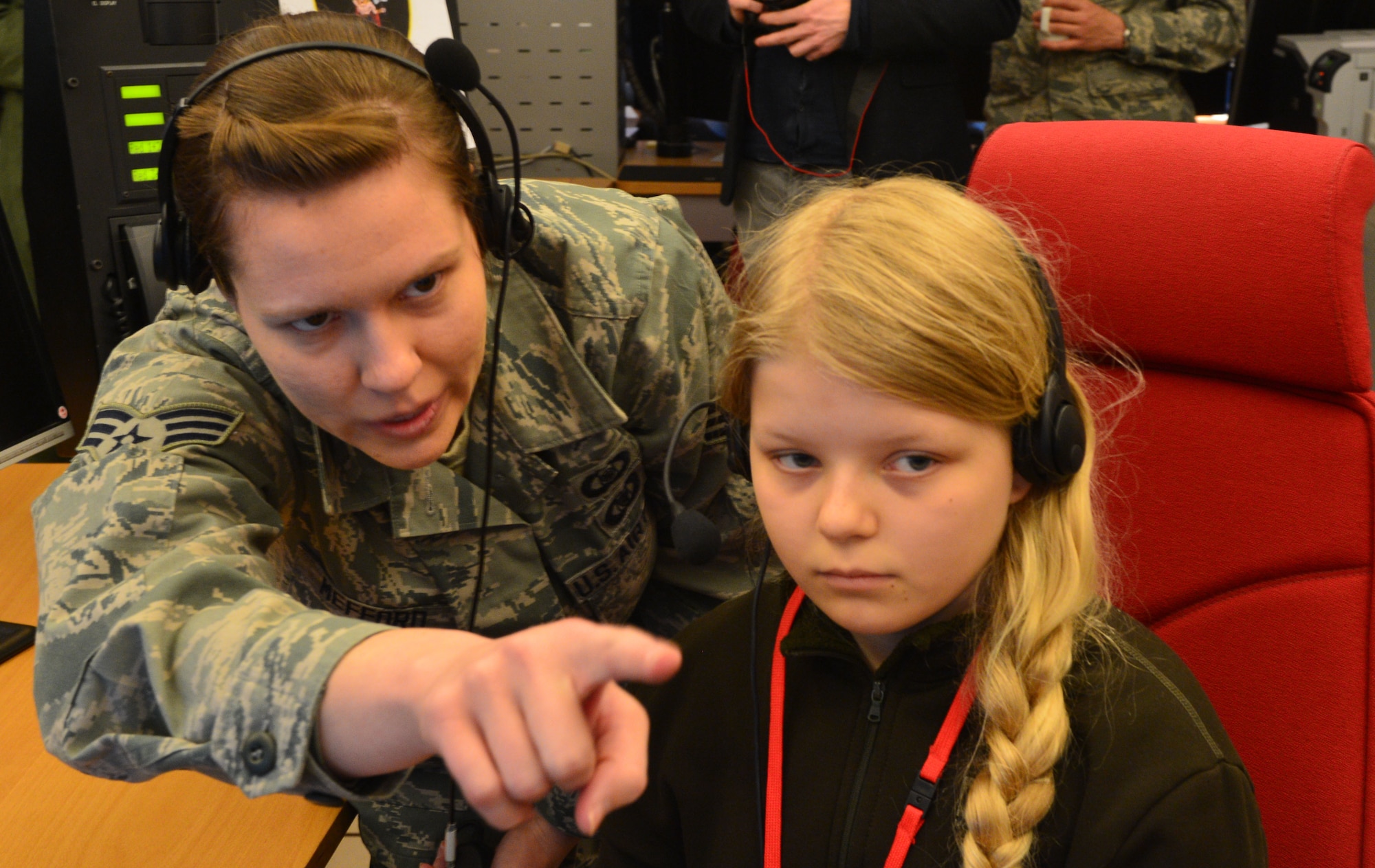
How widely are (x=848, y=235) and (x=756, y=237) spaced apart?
0.40 feet

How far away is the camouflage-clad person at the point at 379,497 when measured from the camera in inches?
21.8

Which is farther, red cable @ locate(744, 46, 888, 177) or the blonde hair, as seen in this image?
red cable @ locate(744, 46, 888, 177)

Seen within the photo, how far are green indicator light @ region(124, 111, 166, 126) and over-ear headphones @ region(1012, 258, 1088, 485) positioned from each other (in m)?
1.04

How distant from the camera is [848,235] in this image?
0.77m

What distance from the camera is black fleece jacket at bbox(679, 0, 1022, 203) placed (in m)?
1.84

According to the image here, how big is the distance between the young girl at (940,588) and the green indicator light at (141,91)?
2.78 ft

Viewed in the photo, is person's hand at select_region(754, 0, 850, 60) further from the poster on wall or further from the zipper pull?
the zipper pull

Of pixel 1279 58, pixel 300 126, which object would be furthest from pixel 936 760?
pixel 1279 58

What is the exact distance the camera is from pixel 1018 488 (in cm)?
78

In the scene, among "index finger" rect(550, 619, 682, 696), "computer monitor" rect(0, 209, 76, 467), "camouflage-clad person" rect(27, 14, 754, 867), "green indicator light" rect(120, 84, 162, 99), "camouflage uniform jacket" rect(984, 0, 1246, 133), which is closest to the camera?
"index finger" rect(550, 619, 682, 696)

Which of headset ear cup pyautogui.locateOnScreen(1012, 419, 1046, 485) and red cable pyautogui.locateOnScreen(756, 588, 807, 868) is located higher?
headset ear cup pyautogui.locateOnScreen(1012, 419, 1046, 485)

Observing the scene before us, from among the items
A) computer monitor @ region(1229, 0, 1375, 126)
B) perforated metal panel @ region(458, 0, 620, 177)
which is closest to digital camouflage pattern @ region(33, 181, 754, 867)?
perforated metal panel @ region(458, 0, 620, 177)

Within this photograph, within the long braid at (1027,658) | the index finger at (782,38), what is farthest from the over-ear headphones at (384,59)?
the index finger at (782,38)

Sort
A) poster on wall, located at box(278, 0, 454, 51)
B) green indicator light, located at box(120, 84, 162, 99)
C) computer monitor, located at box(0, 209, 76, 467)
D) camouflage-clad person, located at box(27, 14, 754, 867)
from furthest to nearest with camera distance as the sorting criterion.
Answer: poster on wall, located at box(278, 0, 454, 51)
green indicator light, located at box(120, 84, 162, 99)
computer monitor, located at box(0, 209, 76, 467)
camouflage-clad person, located at box(27, 14, 754, 867)
